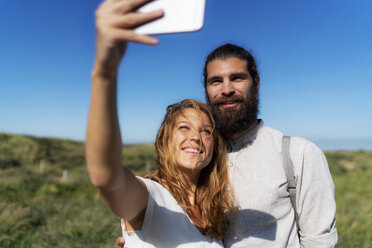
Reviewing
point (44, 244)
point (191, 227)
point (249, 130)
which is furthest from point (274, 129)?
point (44, 244)

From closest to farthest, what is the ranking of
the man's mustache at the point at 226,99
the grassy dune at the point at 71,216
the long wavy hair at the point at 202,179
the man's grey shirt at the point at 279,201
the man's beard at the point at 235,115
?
the long wavy hair at the point at 202,179, the man's grey shirt at the point at 279,201, the man's beard at the point at 235,115, the man's mustache at the point at 226,99, the grassy dune at the point at 71,216

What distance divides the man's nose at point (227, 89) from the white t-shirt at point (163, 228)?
103cm

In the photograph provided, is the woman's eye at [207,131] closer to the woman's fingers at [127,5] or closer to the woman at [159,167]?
the woman at [159,167]

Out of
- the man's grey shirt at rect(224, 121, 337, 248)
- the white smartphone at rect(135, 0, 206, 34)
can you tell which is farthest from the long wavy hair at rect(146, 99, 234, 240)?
the white smartphone at rect(135, 0, 206, 34)

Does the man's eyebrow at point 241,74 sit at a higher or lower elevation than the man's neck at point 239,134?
higher

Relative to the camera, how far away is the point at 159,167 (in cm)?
233

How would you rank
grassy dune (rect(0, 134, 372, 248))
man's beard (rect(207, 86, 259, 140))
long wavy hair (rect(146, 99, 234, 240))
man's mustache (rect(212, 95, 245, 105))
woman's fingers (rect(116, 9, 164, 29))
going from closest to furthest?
woman's fingers (rect(116, 9, 164, 29)), long wavy hair (rect(146, 99, 234, 240)), man's beard (rect(207, 86, 259, 140)), man's mustache (rect(212, 95, 245, 105)), grassy dune (rect(0, 134, 372, 248))

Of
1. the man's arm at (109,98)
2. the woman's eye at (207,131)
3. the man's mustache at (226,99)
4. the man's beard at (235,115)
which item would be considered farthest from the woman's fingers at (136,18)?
the man's mustache at (226,99)

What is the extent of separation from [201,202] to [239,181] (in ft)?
1.09

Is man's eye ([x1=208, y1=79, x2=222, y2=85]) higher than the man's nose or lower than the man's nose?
higher

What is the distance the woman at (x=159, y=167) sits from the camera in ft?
3.09

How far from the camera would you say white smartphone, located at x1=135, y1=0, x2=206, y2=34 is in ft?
3.08

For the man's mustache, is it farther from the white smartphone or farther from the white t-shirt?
the white smartphone

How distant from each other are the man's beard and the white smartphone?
1.55 m
